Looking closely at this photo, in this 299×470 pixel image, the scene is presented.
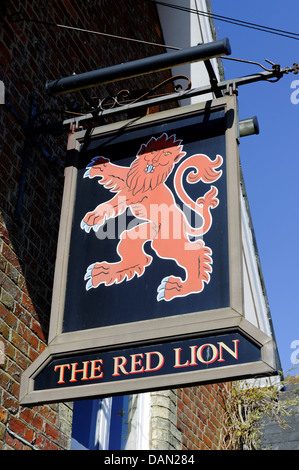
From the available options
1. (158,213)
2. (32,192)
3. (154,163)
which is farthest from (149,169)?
(32,192)

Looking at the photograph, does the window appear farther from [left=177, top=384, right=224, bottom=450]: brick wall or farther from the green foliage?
the green foliage

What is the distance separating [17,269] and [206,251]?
4.80ft

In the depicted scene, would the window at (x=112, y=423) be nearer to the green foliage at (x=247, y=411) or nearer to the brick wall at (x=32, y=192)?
the brick wall at (x=32, y=192)

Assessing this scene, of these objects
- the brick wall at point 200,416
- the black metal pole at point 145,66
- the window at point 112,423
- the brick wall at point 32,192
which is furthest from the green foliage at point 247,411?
the black metal pole at point 145,66

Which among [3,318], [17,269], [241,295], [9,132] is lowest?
[241,295]

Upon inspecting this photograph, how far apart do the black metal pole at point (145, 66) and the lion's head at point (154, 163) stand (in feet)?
1.61

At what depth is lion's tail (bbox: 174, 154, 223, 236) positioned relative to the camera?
4.14 metres

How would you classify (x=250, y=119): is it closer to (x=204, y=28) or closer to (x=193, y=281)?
(x=193, y=281)

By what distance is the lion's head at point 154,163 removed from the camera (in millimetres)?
4445

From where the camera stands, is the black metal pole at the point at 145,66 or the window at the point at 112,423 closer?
the black metal pole at the point at 145,66

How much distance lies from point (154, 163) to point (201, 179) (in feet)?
1.22

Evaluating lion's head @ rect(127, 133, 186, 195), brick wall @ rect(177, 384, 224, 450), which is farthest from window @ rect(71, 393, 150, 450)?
lion's head @ rect(127, 133, 186, 195)

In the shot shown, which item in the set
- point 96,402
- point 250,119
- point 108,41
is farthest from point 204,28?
point 96,402
